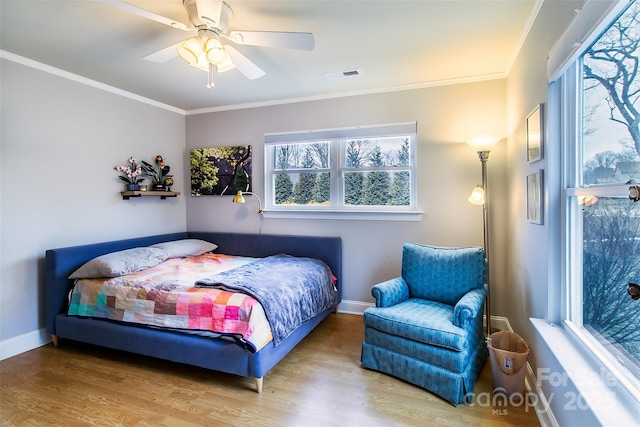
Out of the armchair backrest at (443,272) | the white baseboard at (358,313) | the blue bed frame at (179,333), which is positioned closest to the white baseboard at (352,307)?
the white baseboard at (358,313)

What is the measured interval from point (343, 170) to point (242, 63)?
1.72 metres

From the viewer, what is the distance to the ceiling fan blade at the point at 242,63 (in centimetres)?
205

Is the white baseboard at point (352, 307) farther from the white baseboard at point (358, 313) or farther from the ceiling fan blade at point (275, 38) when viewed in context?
the ceiling fan blade at point (275, 38)

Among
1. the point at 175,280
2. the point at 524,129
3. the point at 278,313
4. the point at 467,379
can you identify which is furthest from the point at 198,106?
the point at 467,379

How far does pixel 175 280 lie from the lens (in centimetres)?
259

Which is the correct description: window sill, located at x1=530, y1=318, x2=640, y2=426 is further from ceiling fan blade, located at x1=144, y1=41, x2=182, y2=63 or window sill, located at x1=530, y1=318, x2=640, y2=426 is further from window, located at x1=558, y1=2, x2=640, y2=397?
ceiling fan blade, located at x1=144, y1=41, x2=182, y2=63

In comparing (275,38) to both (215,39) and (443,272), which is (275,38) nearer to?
→ (215,39)

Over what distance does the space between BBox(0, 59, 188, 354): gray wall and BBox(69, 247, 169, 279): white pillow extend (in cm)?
44

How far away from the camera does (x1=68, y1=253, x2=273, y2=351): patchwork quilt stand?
2.12 m

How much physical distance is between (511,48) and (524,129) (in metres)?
0.72

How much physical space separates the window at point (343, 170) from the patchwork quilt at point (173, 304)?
4.51 feet

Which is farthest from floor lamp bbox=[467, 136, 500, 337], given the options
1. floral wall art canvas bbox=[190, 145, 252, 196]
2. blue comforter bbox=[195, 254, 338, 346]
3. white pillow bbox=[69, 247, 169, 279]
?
white pillow bbox=[69, 247, 169, 279]

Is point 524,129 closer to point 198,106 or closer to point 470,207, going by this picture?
point 470,207

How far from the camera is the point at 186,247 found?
3621 mm
